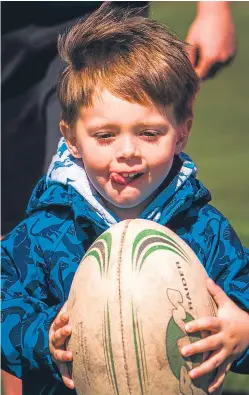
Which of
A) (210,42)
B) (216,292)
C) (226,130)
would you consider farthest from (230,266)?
(226,130)

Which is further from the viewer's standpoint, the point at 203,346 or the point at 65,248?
the point at 65,248

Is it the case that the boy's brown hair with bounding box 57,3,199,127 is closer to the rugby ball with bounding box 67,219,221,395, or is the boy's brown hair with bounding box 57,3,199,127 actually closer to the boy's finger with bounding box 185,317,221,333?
the rugby ball with bounding box 67,219,221,395

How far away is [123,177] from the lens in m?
4.59

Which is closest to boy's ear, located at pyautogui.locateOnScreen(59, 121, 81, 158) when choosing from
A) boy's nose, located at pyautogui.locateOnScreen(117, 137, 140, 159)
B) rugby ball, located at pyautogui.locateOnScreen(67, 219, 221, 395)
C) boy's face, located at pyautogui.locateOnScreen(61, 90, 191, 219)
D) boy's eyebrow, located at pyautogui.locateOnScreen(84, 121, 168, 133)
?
boy's face, located at pyautogui.locateOnScreen(61, 90, 191, 219)

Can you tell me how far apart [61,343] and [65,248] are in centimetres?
49

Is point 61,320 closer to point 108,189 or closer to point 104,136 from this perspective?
point 108,189

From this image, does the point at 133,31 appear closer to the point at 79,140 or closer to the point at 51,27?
the point at 79,140

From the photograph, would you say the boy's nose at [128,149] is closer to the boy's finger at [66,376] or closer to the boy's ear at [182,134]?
the boy's ear at [182,134]

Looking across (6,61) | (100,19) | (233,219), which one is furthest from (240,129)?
(100,19)

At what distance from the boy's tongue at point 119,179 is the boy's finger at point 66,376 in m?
0.74

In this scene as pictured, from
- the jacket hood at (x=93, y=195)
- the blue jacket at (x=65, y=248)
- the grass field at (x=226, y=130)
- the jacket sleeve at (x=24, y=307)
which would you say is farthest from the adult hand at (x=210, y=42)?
the grass field at (x=226, y=130)

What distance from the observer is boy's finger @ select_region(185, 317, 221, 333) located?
418 cm

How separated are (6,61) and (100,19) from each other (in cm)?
174

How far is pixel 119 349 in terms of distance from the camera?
13.6 ft
